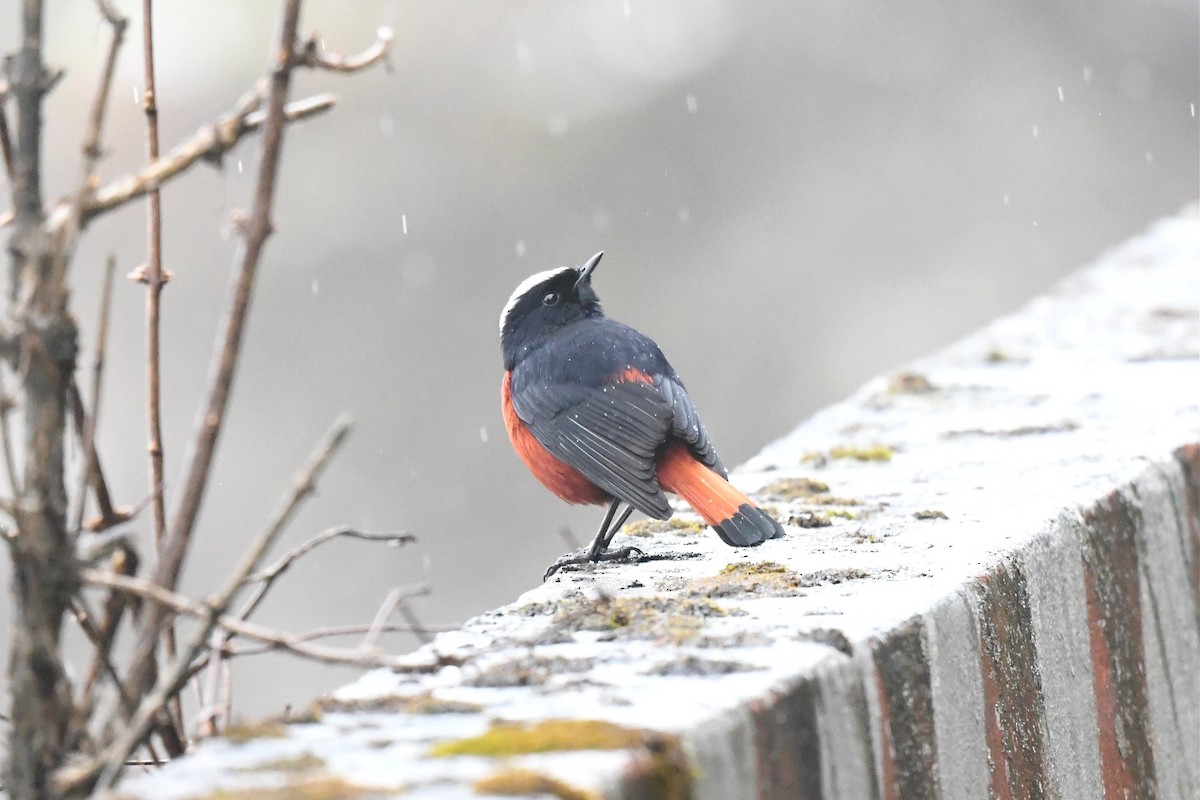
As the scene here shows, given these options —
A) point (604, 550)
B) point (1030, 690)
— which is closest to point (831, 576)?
point (1030, 690)

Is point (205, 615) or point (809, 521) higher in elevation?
point (809, 521)

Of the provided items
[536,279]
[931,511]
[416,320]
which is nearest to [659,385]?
[536,279]

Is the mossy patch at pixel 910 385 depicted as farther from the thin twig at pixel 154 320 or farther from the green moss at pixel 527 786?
the green moss at pixel 527 786

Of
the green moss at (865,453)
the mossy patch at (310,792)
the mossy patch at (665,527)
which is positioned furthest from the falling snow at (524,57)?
the mossy patch at (310,792)

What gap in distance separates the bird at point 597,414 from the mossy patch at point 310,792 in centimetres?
145

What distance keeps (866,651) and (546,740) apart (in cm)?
53

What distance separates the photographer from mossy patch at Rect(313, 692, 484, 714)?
5.56ft

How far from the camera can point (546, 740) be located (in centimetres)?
152

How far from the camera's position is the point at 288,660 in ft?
35.7

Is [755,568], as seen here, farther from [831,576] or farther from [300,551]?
[300,551]

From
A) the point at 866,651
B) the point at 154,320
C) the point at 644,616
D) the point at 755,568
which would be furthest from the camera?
the point at 755,568

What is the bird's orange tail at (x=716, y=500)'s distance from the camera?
2.65 metres

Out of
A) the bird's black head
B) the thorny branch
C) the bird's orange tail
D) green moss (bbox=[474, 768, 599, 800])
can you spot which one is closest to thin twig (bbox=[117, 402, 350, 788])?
the thorny branch

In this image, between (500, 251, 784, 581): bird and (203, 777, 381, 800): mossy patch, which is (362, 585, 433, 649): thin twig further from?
(500, 251, 784, 581): bird
